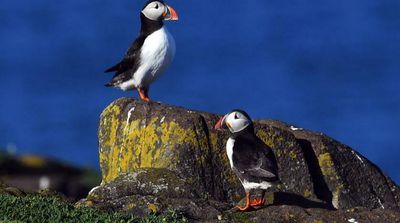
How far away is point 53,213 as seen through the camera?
1318cm

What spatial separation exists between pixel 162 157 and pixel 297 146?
1537 mm

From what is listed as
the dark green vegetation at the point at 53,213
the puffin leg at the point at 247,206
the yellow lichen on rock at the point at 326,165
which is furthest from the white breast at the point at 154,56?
the dark green vegetation at the point at 53,213

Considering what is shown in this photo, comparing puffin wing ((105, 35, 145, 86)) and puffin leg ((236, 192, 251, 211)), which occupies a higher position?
puffin wing ((105, 35, 145, 86))

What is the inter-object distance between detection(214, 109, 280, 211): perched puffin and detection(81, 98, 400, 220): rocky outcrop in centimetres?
31

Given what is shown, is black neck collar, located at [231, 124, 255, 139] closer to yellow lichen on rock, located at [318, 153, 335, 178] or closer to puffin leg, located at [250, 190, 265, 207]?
puffin leg, located at [250, 190, 265, 207]

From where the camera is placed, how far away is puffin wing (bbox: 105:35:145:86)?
56.7 ft

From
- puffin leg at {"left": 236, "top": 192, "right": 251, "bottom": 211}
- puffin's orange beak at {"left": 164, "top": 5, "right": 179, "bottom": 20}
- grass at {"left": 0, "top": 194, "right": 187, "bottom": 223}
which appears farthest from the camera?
puffin's orange beak at {"left": 164, "top": 5, "right": 179, "bottom": 20}

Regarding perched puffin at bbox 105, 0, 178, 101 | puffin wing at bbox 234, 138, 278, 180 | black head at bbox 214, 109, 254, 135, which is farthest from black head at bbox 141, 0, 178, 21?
puffin wing at bbox 234, 138, 278, 180

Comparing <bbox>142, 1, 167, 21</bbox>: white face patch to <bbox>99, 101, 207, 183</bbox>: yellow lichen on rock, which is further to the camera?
<bbox>142, 1, 167, 21</bbox>: white face patch

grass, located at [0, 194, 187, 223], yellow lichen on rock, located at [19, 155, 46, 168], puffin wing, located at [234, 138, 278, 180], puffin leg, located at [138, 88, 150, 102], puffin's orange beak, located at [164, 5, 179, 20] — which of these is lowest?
grass, located at [0, 194, 187, 223]

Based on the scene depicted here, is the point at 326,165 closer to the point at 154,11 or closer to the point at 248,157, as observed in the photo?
the point at 248,157

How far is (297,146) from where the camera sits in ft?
51.7

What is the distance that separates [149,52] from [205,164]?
2.28 metres

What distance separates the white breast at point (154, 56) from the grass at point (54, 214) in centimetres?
379
